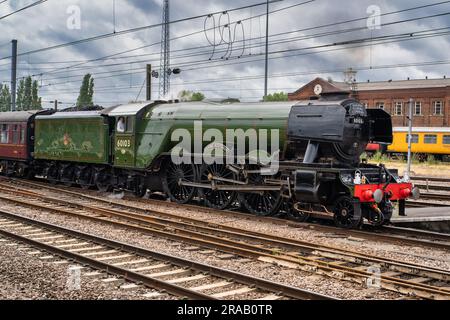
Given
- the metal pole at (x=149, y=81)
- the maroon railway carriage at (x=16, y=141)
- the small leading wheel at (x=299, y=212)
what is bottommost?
the small leading wheel at (x=299, y=212)

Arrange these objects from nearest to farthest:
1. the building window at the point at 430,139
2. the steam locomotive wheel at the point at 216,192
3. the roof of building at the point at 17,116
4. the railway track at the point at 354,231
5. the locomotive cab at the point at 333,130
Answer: the railway track at the point at 354,231 < the locomotive cab at the point at 333,130 < the steam locomotive wheel at the point at 216,192 < the roof of building at the point at 17,116 < the building window at the point at 430,139

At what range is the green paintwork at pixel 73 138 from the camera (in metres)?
17.7

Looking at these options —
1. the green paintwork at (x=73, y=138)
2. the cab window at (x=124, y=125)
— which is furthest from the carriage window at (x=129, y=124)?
the green paintwork at (x=73, y=138)

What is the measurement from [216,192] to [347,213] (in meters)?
4.46

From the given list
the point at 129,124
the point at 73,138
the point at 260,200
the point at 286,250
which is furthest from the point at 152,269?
the point at 73,138

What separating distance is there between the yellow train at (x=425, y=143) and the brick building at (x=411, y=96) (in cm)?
1078

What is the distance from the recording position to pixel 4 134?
2378 centimetres

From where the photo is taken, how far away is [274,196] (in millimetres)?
12781

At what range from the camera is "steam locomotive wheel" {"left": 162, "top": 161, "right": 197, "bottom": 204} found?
14961 millimetres

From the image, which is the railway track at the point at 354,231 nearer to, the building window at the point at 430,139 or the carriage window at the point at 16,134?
the carriage window at the point at 16,134

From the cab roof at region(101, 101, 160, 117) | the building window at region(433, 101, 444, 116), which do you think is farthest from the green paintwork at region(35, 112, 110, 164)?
the building window at region(433, 101, 444, 116)

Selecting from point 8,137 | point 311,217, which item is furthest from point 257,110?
point 8,137

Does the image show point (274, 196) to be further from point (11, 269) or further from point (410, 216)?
point (11, 269)
